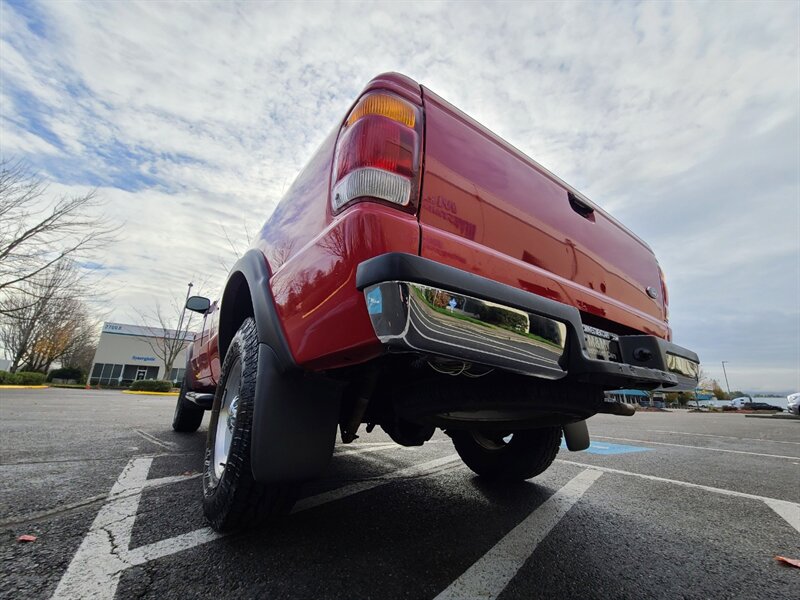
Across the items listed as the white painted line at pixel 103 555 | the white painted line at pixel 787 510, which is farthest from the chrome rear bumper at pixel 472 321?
the white painted line at pixel 787 510

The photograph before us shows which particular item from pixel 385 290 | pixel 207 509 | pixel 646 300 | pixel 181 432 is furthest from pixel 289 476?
pixel 181 432

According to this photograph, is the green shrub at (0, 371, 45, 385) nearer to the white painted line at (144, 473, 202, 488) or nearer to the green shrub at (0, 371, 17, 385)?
the green shrub at (0, 371, 17, 385)

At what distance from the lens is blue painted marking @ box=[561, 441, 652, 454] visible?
15.6 ft

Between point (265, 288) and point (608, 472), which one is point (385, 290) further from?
point (608, 472)

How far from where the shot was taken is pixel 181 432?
4.88 m

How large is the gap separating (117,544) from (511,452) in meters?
2.36

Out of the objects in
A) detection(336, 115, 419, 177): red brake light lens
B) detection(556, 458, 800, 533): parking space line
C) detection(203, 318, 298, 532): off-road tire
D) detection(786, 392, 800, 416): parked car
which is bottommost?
detection(556, 458, 800, 533): parking space line

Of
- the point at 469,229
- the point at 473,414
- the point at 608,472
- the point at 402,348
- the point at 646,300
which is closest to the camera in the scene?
the point at 402,348

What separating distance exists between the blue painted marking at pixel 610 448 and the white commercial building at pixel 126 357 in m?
38.1

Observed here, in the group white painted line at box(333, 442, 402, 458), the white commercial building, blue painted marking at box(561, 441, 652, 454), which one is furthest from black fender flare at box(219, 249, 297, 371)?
the white commercial building

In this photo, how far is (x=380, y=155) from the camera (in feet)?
3.97

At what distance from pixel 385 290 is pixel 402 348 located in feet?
0.51

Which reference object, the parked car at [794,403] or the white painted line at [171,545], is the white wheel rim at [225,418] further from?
the parked car at [794,403]

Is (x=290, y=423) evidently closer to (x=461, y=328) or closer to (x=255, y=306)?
(x=255, y=306)
